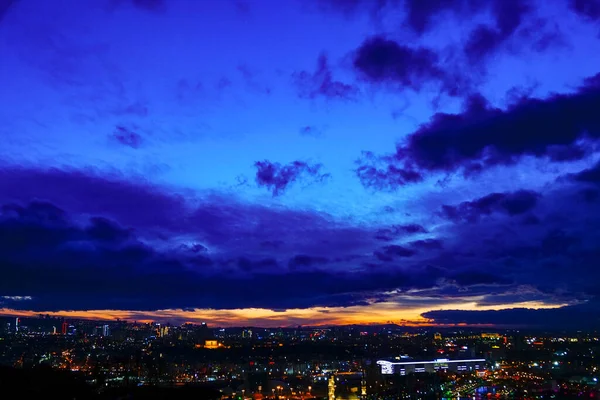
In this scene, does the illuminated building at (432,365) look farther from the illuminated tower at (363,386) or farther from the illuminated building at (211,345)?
the illuminated building at (211,345)

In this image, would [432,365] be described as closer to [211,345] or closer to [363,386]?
[363,386]

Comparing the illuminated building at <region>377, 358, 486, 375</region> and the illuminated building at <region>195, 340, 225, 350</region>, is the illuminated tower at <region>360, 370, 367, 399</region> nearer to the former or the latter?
the illuminated building at <region>377, 358, 486, 375</region>

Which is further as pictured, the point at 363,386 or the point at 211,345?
the point at 211,345

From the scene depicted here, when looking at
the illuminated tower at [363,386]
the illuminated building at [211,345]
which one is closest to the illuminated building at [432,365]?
the illuminated tower at [363,386]

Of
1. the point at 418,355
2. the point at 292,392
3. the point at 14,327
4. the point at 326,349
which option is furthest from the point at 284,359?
the point at 14,327

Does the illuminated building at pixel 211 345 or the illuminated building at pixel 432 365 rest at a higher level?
the illuminated building at pixel 211 345

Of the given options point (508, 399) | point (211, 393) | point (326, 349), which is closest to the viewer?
point (211, 393)

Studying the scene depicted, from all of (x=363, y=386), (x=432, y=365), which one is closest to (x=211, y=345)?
(x=432, y=365)

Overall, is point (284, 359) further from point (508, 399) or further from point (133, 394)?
point (133, 394)
